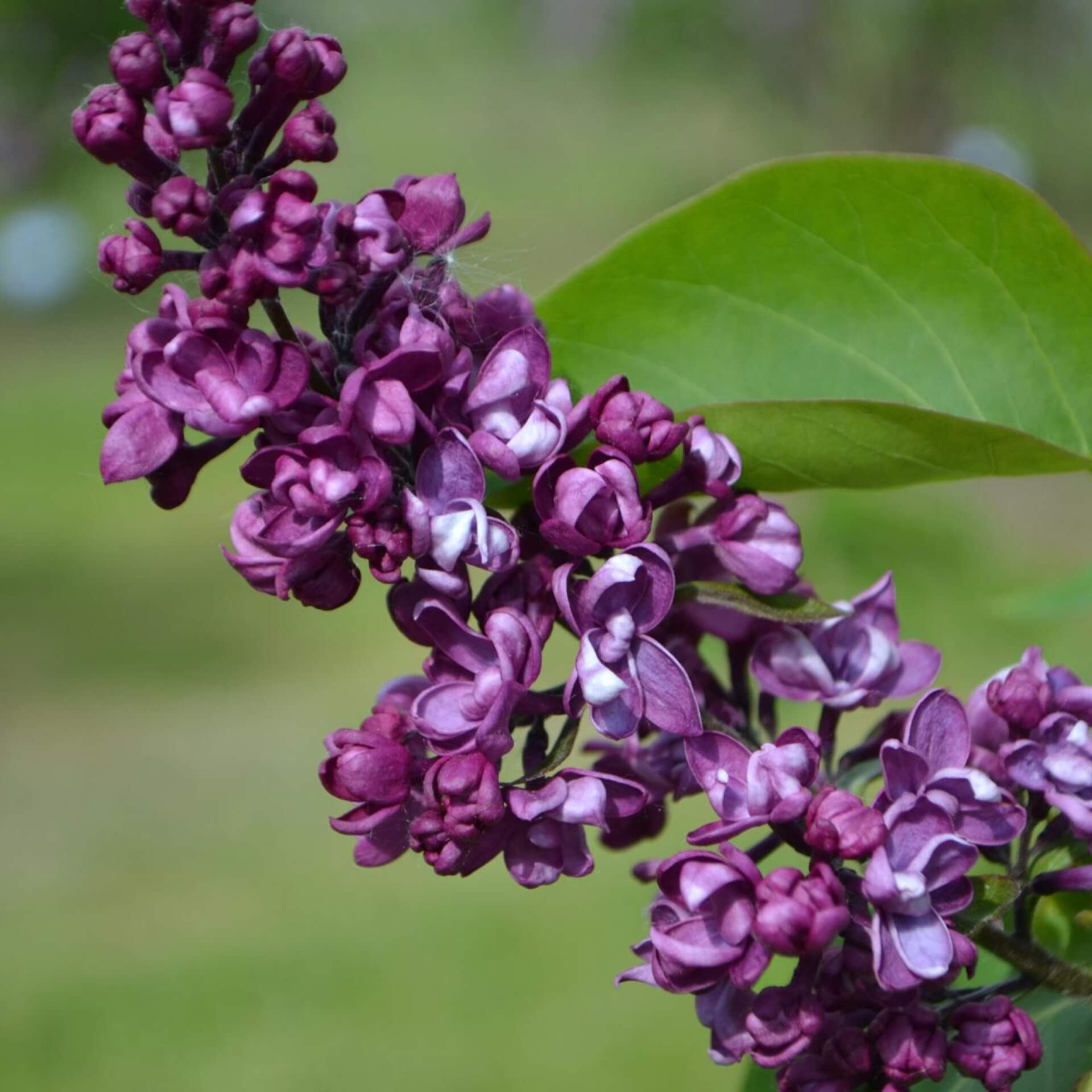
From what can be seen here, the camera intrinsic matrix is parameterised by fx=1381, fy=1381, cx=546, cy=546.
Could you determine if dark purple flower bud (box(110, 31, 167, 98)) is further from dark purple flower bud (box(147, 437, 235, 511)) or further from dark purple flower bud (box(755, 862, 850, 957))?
dark purple flower bud (box(755, 862, 850, 957))

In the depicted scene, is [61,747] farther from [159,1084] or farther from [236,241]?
[236,241]

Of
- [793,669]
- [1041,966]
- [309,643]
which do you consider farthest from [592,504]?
[309,643]

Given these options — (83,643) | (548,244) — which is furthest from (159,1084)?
(548,244)

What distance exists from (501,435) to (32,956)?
10.4 ft

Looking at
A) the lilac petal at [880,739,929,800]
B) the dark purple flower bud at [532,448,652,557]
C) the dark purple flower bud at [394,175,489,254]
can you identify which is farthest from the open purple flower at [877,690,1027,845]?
the dark purple flower bud at [394,175,489,254]

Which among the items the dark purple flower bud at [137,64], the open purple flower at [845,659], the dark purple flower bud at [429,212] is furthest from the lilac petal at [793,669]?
the dark purple flower bud at [137,64]

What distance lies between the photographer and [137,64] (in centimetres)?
46

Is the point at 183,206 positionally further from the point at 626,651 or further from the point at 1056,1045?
the point at 1056,1045

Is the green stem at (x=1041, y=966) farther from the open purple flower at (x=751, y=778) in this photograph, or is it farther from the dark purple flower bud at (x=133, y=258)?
the dark purple flower bud at (x=133, y=258)

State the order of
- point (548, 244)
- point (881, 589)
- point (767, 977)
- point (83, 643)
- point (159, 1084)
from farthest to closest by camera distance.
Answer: point (548, 244) < point (83, 643) < point (159, 1084) < point (767, 977) < point (881, 589)

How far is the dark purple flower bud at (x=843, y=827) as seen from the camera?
17.7 inches

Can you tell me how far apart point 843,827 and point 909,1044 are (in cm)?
8

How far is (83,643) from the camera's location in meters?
4.70

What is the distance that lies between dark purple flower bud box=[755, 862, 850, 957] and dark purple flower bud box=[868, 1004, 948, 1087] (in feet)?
0.18
